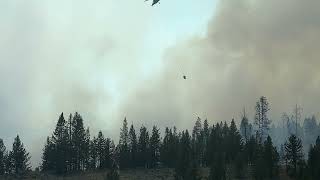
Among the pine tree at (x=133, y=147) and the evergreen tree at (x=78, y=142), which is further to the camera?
the pine tree at (x=133, y=147)

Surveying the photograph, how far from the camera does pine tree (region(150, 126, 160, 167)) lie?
180 metres

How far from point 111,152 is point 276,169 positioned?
62.5 metres

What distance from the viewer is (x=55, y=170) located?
16975cm

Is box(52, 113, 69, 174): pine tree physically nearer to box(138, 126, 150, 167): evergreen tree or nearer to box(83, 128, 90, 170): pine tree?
box(83, 128, 90, 170): pine tree

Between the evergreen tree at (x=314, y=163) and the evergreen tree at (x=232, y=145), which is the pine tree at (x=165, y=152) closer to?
the evergreen tree at (x=232, y=145)

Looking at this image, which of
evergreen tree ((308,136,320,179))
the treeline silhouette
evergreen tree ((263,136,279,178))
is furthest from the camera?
the treeline silhouette

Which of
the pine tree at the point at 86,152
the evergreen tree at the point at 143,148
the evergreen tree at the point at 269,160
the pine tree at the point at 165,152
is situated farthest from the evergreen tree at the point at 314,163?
the pine tree at the point at 86,152

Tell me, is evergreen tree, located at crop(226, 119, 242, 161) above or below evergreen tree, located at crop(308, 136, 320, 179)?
above

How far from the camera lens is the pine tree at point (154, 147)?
591 ft

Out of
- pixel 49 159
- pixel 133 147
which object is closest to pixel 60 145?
pixel 49 159

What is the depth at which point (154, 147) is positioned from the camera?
18225cm

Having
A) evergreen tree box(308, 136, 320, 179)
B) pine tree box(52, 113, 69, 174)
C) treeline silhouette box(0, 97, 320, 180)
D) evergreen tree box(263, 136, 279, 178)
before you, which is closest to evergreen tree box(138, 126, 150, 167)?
treeline silhouette box(0, 97, 320, 180)

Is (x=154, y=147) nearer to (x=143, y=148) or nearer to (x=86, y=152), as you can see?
(x=143, y=148)

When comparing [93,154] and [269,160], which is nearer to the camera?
[269,160]
